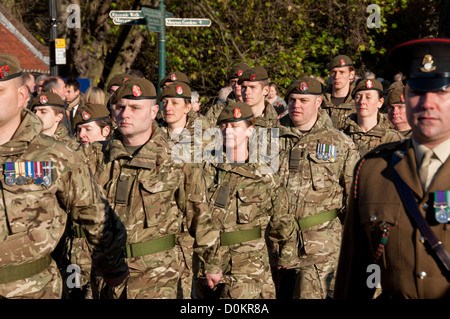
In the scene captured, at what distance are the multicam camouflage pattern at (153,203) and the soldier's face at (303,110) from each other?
2.33 m

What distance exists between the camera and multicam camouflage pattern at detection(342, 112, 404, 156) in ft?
29.6

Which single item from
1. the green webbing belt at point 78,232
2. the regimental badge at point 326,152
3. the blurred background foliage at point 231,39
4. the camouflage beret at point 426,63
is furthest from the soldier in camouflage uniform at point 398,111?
the blurred background foliage at point 231,39

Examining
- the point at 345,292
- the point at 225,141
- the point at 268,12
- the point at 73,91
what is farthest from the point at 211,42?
the point at 345,292

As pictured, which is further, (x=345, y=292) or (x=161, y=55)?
(x=161, y=55)

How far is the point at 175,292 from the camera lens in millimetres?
5742

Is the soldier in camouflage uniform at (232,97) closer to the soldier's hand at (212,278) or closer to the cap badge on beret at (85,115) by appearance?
the cap badge on beret at (85,115)

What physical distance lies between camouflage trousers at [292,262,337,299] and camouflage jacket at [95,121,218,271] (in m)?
1.72

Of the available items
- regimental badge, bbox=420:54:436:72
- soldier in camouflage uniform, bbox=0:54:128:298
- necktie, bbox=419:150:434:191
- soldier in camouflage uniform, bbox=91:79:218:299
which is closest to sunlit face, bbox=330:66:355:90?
soldier in camouflage uniform, bbox=91:79:218:299

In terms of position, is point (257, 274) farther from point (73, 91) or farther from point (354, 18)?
point (354, 18)

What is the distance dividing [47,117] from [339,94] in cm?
452

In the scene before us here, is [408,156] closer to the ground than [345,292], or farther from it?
farther from it

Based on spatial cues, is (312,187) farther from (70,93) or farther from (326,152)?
(70,93)

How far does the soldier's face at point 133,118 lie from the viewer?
579 centimetres
